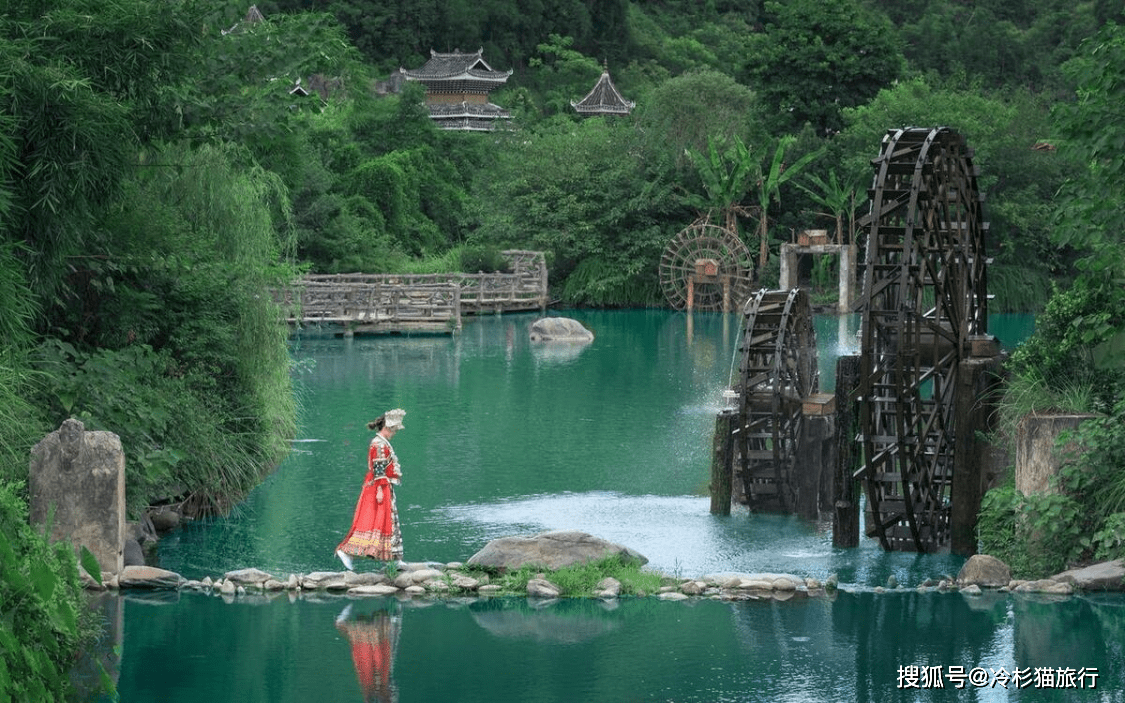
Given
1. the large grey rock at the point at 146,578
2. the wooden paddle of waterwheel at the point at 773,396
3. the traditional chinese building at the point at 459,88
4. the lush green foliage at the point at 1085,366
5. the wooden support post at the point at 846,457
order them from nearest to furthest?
the lush green foliage at the point at 1085,366 < the large grey rock at the point at 146,578 < the wooden support post at the point at 846,457 < the wooden paddle of waterwheel at the point at 773,396 < the traditional chinese building at the point at 459,88

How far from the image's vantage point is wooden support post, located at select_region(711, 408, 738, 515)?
1720cm

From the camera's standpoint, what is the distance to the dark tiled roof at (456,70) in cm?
6384

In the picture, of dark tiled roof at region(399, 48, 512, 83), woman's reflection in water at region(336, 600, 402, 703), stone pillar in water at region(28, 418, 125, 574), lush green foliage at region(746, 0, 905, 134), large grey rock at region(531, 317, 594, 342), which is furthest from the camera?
dark tiled roof at region(399, 48, 512, 83)

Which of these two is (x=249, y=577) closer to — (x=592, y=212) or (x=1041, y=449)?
(x=1041, y=449)

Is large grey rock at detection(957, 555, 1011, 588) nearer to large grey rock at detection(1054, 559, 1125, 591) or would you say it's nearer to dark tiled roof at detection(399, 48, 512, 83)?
large grey rock at detection(1054, 559, 1125, 591)

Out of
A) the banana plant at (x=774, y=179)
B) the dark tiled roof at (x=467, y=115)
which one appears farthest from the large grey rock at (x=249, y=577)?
the dark tiled roof at (x=467, y=115)

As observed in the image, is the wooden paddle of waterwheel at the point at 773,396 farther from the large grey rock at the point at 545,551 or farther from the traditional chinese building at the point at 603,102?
the traditional chinese building at the point at 603,102

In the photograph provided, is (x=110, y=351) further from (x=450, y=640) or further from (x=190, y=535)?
(x=450, y=640)

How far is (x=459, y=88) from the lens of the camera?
64.4m

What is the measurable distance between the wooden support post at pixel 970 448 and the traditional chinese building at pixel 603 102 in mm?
49181

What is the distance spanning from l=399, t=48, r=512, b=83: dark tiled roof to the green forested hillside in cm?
154

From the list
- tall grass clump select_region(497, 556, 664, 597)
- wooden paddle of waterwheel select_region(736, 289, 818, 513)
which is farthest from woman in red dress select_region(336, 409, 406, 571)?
wooden paddle of waterwheel select_region(736, 289, 818, 513)

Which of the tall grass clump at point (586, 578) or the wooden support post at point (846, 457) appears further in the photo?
the wooden support post at point (846, 457)

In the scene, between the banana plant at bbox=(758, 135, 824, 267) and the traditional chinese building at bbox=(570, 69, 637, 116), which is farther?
the traditional chinese building at bbox=(570, 69, 637, 116)
